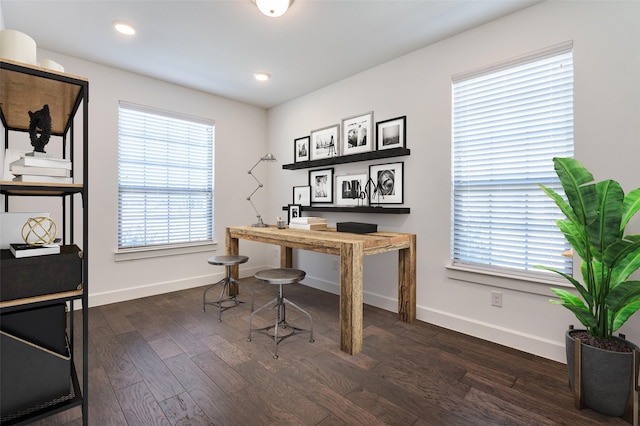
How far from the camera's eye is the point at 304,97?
408 centimetres

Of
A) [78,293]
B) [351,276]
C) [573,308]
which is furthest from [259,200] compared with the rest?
[573,308]

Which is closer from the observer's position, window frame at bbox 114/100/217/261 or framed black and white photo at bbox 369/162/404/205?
framed black and white photo at bbox 369/162/404/205

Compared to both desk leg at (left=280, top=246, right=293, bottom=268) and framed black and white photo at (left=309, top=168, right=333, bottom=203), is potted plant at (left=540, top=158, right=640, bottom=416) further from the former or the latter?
desk leg at (left=280, top=246, right=293, bottom=268)

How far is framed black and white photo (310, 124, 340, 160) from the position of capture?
11.8 feet

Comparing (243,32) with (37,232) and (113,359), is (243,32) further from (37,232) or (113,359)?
(113,359)

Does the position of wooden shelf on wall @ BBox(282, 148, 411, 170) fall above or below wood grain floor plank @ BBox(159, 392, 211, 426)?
above

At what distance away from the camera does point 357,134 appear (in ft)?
11.1

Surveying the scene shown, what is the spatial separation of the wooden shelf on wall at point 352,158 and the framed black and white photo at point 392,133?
121 millimetres

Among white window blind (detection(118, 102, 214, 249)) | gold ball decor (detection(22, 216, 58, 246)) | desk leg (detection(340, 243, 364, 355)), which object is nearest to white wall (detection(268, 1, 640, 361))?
desk leg (detection(340, 243, 364, 355))

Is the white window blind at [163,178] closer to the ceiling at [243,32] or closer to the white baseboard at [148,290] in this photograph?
the white baseboard at [148,290]

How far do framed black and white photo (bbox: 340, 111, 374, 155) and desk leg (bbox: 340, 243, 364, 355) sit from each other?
4.72ft

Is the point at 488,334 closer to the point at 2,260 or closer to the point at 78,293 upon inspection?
the point at 78,293

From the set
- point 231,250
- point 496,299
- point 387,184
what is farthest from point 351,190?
point 496,299

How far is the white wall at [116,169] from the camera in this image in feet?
10.6
